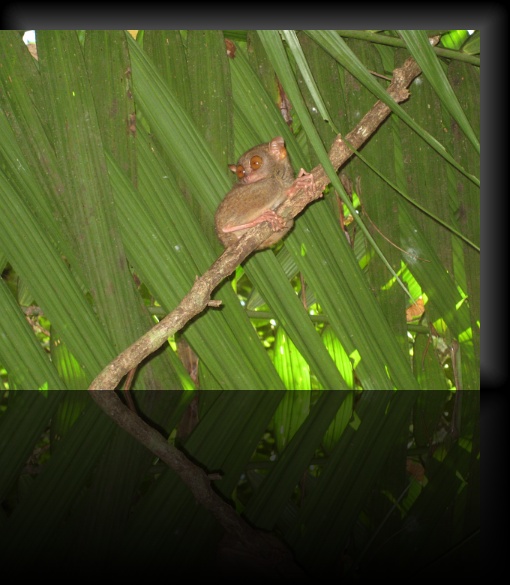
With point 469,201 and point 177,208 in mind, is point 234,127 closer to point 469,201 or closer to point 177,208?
point 177,208

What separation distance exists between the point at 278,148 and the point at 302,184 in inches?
9.7

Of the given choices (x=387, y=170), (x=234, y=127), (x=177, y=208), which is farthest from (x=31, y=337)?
(x=387, y=170)

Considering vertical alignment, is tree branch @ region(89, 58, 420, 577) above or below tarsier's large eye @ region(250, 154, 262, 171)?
below

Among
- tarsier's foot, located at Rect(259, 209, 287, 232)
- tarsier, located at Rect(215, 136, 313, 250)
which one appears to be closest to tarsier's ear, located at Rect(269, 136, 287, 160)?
tarsier, located at Rect(215, 136, 313, 250)

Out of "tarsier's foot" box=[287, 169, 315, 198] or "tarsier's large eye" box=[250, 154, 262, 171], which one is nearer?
"tarsier's foot" box=[287, 169, 315, 198]

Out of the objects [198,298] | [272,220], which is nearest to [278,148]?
[272,220]

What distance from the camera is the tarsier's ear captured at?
310cm

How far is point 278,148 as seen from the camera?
10.2 feet

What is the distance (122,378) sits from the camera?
3561mm

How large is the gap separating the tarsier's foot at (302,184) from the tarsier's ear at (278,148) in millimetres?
152

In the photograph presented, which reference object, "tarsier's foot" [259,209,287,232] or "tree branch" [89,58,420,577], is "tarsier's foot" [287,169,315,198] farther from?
"tarsier's foot" [259,209,287,232]

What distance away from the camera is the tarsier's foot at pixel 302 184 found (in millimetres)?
2896

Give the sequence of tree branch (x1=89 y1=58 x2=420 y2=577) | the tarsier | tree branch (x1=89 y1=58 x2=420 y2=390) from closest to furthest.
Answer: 1. tree branch (x1=89 y1=58 x2=420 y2=577)
2. tree branch (x1=89 y1=58 x2=420 y2=390)
3. the tarsier

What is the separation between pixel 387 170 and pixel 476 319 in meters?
0.86
